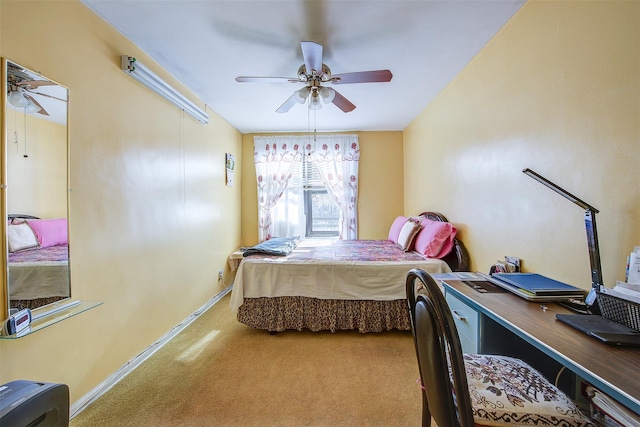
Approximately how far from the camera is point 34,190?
1297 mm

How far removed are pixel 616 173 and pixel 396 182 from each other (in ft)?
10.3

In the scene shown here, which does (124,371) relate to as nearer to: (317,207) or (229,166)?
(229,166)

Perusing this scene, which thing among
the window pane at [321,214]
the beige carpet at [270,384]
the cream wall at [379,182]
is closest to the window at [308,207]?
the window pane at [321,214]

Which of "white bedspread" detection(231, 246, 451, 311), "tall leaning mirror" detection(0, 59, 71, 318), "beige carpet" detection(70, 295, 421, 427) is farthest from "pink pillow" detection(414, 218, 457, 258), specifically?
"tall leaning mirror" detection(0, 59, 71, 318)

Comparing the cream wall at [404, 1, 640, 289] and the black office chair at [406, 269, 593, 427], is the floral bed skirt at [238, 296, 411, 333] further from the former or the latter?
the black office chair at [406, 269, 593, 427]

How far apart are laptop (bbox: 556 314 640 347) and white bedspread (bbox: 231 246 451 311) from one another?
135cm

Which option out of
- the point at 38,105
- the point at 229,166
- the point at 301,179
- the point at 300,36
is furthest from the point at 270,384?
the point at 301,179

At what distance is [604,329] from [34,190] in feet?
7.99

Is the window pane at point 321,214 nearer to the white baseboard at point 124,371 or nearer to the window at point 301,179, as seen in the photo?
the window at point 301,179

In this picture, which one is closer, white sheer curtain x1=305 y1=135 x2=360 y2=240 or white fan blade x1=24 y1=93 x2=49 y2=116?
white fan blade x1=24 y1=93 x2=49 y2=116

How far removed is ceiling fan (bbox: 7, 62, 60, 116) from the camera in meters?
1.20

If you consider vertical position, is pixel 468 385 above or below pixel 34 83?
below

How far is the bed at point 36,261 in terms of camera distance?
1.21 m

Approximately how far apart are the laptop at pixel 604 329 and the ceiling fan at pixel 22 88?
2479 millimetres
